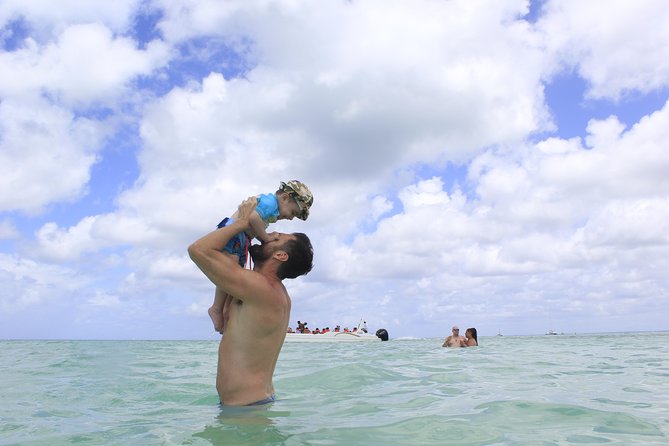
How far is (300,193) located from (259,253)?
632 mm

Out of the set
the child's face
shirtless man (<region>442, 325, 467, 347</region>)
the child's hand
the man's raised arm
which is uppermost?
the child's face

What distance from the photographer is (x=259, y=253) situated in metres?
4.47

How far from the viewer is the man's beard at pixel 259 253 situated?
14.6 feet

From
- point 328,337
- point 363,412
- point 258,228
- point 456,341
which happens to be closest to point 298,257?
point 258,228

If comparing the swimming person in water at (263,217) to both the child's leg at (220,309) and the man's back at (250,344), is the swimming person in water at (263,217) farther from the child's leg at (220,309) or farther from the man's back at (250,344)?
the man's back at (250,344)

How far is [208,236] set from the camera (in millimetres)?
4055

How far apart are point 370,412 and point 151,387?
166 inches

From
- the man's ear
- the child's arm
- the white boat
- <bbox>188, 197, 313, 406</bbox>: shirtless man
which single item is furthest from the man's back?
the white boat

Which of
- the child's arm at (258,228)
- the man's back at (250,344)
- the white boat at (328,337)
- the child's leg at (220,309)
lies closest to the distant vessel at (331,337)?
the white boat at (328,337)

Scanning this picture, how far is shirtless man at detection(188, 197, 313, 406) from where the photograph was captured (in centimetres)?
405

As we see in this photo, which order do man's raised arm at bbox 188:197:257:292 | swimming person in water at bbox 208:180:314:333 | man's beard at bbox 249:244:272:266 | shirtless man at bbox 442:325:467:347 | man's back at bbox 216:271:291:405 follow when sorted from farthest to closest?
shirtless man at bbox 442:325:467:347, man's beard at bbox 249:244:272:266, swimming person in water at bbox 208:180:314:333, man's back at bbox 216:271:291:405, man's raised arm at bbox 188:197:257:292

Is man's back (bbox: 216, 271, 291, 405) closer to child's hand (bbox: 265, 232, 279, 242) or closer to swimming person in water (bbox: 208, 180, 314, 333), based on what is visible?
swimming person in water (bbox: 208, 180, 314, 333)

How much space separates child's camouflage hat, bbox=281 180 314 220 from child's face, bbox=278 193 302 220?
3 centimetres

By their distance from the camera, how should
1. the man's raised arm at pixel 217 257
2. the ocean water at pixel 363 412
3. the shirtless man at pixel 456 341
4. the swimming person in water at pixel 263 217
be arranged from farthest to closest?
the shirtless man at pixel 456 341 → the swimming person in water at pixel 263 217 → the man's raised arm at pixel 217 257 → the ocean water at pixel 363 412
